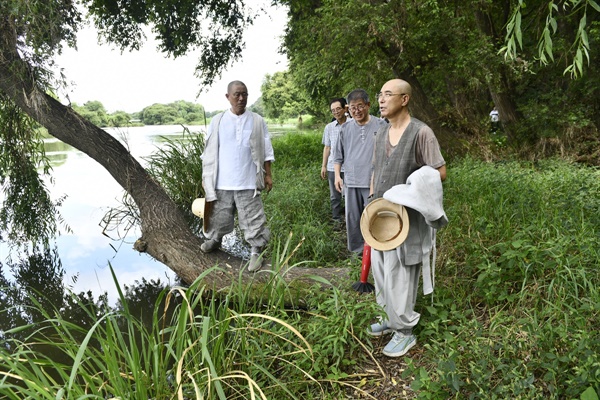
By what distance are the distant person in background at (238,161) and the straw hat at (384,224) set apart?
1.32 m

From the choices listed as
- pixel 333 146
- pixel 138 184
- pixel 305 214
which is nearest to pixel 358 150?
pixel 333 146

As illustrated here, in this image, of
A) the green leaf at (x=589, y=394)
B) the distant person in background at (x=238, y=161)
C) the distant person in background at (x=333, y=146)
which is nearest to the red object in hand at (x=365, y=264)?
the distant person in background at (x=238, y=161)

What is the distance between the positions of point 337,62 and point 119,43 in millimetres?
6119

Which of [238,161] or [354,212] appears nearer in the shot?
[238,161]

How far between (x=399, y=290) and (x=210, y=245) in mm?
2240

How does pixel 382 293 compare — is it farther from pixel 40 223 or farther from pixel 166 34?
pixel 166 34

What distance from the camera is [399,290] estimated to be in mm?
3006

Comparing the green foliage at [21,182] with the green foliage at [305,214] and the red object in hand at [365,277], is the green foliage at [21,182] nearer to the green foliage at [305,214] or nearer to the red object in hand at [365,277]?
the green foliage at [305,214]

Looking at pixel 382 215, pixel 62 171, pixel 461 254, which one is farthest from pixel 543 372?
pixel 62 171

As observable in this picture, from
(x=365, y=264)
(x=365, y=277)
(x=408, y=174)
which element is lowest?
(x=365, y=277)

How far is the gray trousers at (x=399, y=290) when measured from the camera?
9.81 ft

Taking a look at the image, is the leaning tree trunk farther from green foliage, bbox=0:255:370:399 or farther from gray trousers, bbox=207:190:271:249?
green foliage, bbox=0:255:370:399

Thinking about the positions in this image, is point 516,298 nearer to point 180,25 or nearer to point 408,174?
point 408,174

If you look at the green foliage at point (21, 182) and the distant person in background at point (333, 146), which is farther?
the green foliage at point (21, 182)
